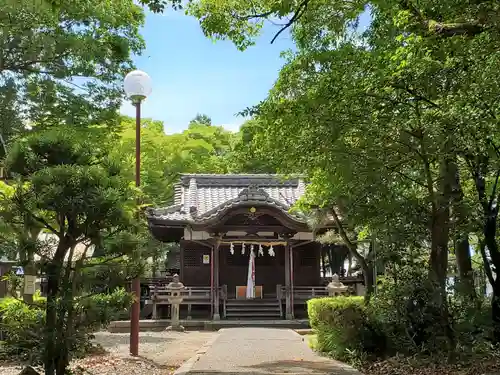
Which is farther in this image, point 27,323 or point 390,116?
point 390,116

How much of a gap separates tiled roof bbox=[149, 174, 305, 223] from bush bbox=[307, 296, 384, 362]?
9508 mm

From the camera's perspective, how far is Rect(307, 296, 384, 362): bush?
9.36 meters

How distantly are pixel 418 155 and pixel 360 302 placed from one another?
371 centimetres

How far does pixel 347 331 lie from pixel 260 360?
1655mm

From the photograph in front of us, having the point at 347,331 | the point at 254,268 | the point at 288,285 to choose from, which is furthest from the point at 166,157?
the point at 347,331

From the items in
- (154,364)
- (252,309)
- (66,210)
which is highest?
(66,210)

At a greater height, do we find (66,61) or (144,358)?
(66,61)

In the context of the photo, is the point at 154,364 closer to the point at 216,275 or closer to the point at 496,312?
the point at 496,312

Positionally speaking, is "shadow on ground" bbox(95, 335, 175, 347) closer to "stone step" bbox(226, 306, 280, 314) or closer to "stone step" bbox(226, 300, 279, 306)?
"stone step" bbox(226, 306, 280, 314)

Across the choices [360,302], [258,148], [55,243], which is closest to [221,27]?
[258,148]

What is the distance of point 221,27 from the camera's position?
8.17 meters

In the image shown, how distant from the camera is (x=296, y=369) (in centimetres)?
837

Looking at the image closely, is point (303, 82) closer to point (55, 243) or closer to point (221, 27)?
point (221, 27)

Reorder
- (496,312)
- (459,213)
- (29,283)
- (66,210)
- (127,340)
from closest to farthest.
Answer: (66,210), (29,283), (496,312), (459,213), (127,340)
